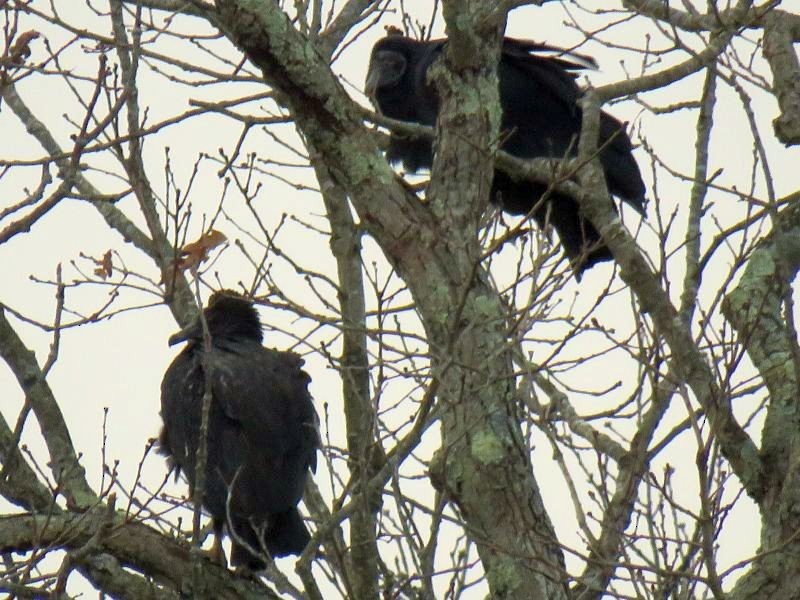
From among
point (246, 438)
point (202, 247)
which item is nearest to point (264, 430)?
point (246, 438)

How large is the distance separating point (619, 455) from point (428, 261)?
97 cm

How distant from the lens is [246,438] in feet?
16.1

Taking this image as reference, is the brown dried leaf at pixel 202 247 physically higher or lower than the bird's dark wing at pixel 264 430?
higher

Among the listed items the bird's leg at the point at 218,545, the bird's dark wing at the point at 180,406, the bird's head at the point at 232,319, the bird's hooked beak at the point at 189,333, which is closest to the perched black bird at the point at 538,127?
the bird's head at the point at 232,319

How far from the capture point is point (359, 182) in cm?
347

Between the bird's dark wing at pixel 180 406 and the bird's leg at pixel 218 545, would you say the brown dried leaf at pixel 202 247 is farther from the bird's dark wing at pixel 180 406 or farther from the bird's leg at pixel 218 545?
the bird's leg at pixel 218 545

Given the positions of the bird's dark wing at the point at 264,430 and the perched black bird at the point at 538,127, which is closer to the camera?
the bird's dark wing at the point at 264,430

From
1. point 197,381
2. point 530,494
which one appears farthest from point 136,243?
point 530,494

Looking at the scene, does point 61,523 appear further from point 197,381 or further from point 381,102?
point 381,102

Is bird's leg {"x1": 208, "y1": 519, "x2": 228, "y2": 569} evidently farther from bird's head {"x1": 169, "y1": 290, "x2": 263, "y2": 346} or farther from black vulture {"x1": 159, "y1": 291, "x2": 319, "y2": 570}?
bird's head {"x1": 169, "y1": 290, "x2": 263, "y2": 346}

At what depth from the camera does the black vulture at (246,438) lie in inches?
190

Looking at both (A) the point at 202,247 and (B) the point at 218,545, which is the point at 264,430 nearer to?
(B) the point at 218,545

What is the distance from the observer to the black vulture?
484 centimetres

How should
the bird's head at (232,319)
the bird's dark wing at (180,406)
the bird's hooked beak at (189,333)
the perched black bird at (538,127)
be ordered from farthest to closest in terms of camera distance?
the perched black bird at (538,127) → the bird's head at (232,319) → the bird's hooked beak at (189,333) → the bird's dark wing at (180,406)
